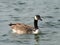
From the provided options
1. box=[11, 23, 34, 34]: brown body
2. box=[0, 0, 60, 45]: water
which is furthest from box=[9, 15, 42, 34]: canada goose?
box=[0, 0, 60, 45]: water

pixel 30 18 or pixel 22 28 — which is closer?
pixel 22 28

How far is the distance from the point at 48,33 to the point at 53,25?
136 cm

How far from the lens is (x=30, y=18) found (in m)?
21.5

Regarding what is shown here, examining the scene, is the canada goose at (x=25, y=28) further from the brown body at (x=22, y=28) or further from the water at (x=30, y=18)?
the water at (x=30, y=18)

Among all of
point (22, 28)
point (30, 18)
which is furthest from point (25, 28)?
point (30, 18)

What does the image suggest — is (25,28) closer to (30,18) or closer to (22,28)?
(22,28)

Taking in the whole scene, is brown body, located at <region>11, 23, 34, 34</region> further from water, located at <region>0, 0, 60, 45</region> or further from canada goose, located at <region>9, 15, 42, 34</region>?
water, located at <region>0, 0, 60, 45</region>

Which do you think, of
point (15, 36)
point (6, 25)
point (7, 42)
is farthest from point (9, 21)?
point (7, 42)

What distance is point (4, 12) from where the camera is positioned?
74.3 ft

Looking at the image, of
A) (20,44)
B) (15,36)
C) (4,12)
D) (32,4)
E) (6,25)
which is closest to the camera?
(20,44)

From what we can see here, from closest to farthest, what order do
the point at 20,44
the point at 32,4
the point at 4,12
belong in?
the point at 20,44 < the point at 4,12 < the point at 32,4

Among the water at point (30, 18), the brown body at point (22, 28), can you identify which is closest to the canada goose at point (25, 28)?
the brown body at point (22, 28)

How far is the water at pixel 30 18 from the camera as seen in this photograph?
1792 cm

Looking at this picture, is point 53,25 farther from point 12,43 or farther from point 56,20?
point 12,43
